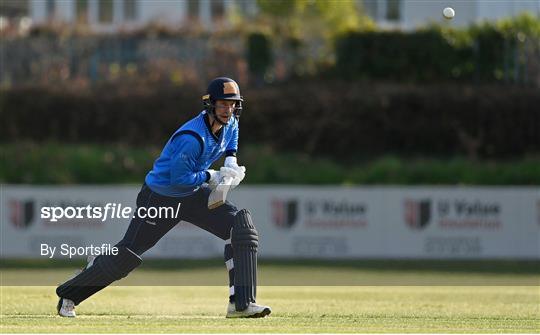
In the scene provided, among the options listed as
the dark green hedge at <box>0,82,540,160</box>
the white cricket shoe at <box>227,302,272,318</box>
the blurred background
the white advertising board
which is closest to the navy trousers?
the white cricket shoe at <box>227,302,272,318</box>

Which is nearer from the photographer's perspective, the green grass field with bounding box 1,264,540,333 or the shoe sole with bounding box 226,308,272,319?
the green grass field with bounding box 1,264,540,333

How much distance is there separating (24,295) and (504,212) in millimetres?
11180

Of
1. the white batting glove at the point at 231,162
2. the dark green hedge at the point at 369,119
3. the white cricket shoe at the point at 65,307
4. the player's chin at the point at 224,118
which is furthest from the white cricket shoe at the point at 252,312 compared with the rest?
the dark green hedge at the point at 369,119

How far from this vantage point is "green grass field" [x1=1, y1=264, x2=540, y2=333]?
9297 mm

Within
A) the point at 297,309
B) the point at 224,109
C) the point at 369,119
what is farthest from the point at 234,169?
the point at 369,119

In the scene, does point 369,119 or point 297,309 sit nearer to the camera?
point 297,309

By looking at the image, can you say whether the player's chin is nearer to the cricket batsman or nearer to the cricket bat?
the cricket batsman

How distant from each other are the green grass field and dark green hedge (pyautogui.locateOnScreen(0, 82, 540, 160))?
8.78 metres

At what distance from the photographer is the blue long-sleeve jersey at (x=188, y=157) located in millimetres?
9703

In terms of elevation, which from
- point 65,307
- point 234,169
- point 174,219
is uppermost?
point 234,169

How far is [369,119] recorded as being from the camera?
2766 centimetres

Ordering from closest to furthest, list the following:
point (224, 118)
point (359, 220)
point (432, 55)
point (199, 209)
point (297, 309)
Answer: point (224, 118) → point (199, 209) → point (297, 309) → point (359, 220) → point (432, 55)

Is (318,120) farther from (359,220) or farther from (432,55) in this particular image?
(359,220)

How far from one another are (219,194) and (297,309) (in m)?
2.40
